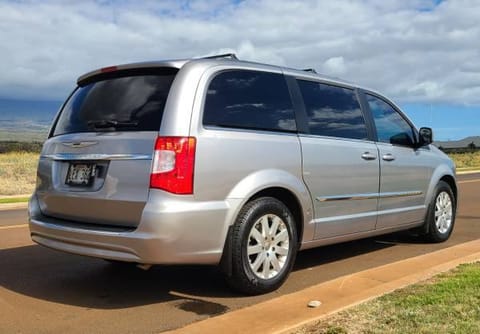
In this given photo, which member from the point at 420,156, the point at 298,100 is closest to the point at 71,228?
the point at 298,100

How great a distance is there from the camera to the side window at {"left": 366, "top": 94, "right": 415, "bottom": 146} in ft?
22.0

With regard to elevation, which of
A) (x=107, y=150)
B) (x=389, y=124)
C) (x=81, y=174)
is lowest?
(x=81, y=174)

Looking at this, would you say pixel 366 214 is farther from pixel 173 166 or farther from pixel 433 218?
pixel 173 166

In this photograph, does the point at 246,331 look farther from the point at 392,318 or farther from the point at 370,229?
the point at 370,229

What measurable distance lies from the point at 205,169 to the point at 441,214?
13.9ft

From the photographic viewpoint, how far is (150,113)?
4.77m

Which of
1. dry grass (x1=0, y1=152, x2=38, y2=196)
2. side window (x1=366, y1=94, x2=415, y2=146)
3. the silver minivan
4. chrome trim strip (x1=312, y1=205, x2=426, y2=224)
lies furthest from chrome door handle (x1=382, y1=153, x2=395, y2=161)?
dry grass (x1=0, y1=152, x2=38, y2=196)

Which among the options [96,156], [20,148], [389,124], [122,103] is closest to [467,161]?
[389,124]

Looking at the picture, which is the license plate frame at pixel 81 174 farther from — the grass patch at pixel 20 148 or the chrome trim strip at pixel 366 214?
the grass patch at pixel 20 148

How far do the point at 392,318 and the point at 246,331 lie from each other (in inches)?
39.3

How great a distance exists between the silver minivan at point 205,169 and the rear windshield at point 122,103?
0.5 inches

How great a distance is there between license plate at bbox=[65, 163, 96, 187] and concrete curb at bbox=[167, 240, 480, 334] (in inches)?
59.7

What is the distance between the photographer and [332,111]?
19.9ft

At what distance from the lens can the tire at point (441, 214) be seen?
745 centimetres
